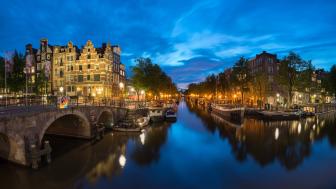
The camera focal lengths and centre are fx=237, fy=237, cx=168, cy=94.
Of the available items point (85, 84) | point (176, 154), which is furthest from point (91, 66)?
point (176, 154)

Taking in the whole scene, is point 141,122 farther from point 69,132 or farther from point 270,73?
point 270,73

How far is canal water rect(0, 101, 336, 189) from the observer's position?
2067 cm

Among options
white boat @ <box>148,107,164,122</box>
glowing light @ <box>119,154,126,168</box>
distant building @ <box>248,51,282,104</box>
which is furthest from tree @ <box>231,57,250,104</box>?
glowing light @ <box>119,154,126,168</box>

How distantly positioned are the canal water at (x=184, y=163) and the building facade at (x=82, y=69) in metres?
38.6

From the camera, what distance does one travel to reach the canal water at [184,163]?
20.7 metres

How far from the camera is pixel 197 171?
952 inches

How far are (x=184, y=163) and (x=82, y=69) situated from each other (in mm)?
59264

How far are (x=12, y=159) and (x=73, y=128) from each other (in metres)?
13.9

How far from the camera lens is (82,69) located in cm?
7594

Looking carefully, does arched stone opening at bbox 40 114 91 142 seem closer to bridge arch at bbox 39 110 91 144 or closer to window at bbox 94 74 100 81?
bridge arch at bbox 39 110 91 144

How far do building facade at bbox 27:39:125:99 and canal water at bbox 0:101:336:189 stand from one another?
3859cm

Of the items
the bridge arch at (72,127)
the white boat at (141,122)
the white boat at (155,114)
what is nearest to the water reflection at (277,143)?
the white boat at (141,122)

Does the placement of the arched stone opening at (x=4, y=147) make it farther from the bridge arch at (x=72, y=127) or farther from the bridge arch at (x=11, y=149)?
the bridge arch at (x=72, y=127)

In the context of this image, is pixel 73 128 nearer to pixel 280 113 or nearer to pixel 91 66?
pixel 91 66
